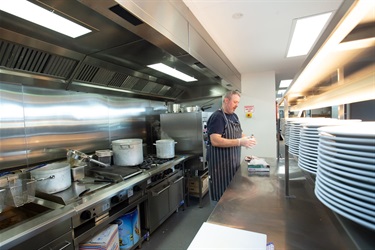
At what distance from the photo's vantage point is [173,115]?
327cm

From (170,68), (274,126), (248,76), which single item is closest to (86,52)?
(170,68)

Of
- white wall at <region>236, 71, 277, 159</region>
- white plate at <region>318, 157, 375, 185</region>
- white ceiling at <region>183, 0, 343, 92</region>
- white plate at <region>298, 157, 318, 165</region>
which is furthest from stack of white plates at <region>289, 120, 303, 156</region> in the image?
white wall at <region>236, 71, 277, 159</region>

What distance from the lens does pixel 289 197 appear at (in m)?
1.15

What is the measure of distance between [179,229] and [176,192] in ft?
1.54

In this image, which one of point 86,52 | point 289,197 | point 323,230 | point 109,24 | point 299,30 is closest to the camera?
point 323,230

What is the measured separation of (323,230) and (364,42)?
2.52ft

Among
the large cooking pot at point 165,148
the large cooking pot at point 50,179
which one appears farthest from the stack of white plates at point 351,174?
the large cooking pot at point 165,148

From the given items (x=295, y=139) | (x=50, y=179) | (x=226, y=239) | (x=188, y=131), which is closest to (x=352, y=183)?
(x=226, y=239)

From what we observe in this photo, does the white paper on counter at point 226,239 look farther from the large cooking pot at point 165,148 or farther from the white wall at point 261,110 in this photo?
the white wall at point 261,110

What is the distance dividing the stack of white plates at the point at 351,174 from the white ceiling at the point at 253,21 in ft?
2.98

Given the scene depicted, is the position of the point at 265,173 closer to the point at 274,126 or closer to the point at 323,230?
the point at 323,230

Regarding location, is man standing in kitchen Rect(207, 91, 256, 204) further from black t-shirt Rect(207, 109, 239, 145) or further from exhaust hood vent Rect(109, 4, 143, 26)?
exhaust hood vent Rect(109, 4, 143, 26)

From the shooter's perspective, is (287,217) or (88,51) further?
(88,51)

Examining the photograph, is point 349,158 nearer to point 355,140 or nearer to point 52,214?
point 355,140
